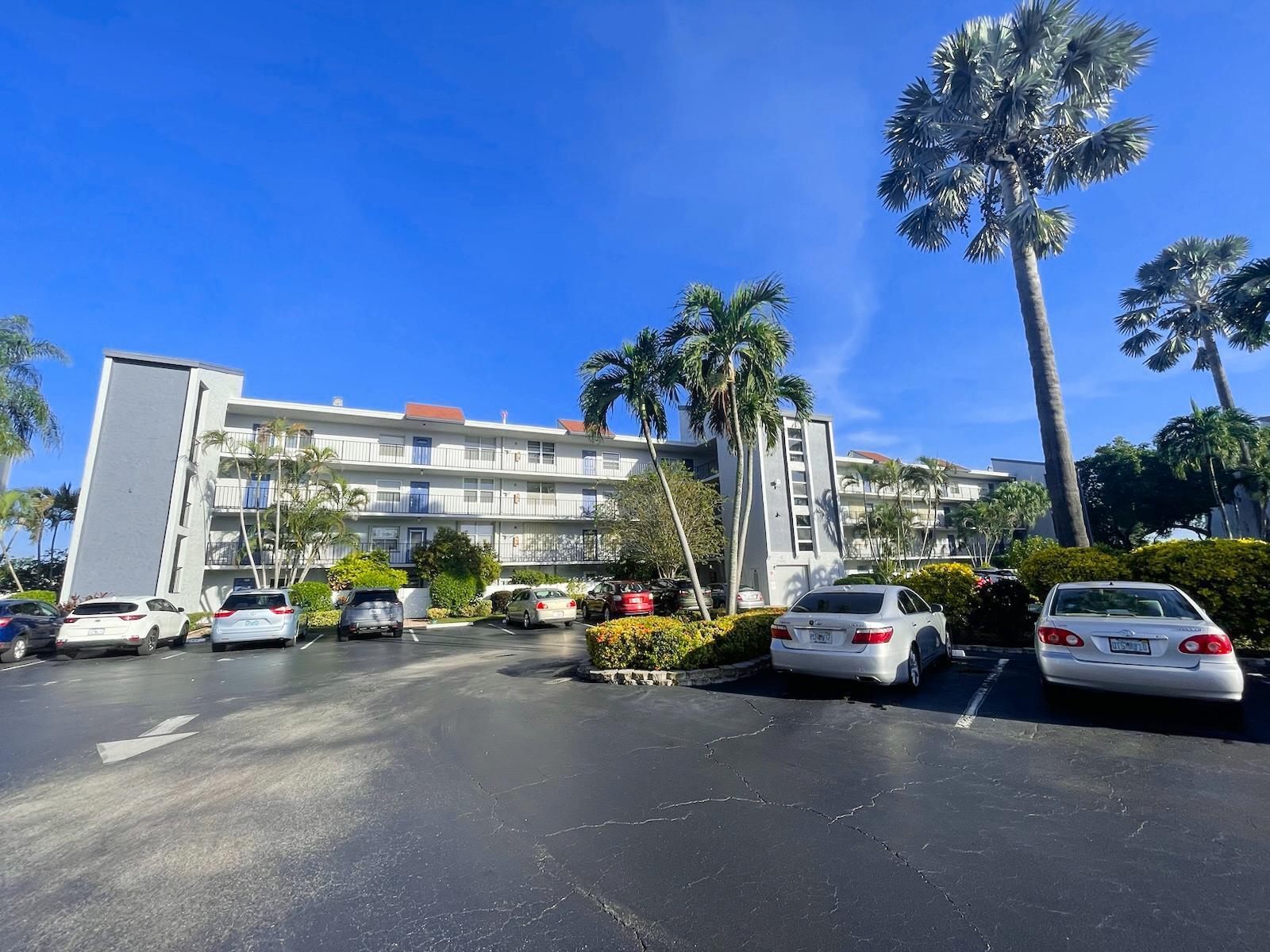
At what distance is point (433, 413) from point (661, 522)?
14.0 m

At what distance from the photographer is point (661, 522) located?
79.9 feet

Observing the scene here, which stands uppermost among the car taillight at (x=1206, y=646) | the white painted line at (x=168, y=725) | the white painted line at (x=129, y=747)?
the car taillight at (x=1206, y=646)

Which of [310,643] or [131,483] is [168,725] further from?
[131,483]

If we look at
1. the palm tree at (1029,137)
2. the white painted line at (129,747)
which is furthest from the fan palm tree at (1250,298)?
the white painted line at (129,747)

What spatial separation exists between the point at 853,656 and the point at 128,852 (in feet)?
21.3

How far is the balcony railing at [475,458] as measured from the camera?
26.3 meters

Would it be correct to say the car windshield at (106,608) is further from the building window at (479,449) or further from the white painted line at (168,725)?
the building window at (479,449)

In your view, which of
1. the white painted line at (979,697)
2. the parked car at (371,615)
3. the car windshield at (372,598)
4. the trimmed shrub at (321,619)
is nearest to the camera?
the white painted line at (979,697)

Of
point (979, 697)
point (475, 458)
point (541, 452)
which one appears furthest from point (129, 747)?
point (541, 452)

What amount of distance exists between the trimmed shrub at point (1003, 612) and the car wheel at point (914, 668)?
4.72 m

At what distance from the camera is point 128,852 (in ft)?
11.2

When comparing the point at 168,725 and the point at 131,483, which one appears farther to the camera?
→ the point at 131,483

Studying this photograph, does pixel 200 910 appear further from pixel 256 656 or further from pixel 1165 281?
pixel 1165 281

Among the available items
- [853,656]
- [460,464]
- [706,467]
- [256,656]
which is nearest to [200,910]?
[853,656]
